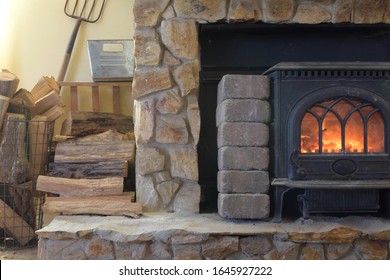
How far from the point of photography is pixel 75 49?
2.75 metres

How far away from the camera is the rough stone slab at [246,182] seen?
1.77m

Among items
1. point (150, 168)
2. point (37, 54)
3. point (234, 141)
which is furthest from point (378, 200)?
point (37, 54)

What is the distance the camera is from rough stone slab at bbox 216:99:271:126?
1774 mm

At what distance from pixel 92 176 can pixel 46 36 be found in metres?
1.16

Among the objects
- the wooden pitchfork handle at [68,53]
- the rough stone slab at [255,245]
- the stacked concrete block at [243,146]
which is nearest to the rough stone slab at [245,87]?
the stacked concrete block at [243,146]

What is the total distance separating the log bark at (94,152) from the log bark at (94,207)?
224mm

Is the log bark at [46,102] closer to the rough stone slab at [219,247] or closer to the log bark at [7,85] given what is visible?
the log bark at [7,85]

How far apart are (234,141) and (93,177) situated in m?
0.65

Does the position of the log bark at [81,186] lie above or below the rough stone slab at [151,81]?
below

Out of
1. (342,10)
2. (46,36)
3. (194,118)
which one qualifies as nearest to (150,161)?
(194,118)

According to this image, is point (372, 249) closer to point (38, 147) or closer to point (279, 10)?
point (279, 10)

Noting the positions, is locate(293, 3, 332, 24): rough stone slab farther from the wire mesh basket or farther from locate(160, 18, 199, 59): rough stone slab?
the wire mesh basket

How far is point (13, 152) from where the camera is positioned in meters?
2.12

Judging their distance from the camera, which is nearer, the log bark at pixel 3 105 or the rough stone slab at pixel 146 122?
the rough stone slab at pixel 146 122
